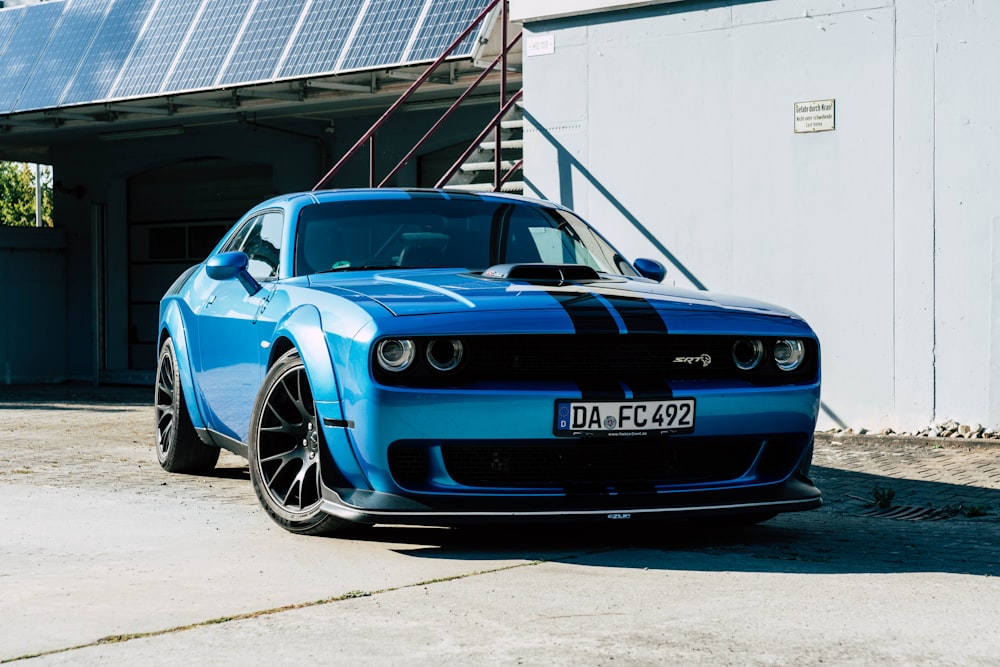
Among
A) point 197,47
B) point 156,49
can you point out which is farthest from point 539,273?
point 156,49

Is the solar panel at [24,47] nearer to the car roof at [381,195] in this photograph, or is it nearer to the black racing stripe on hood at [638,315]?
the car roof at [381,195]

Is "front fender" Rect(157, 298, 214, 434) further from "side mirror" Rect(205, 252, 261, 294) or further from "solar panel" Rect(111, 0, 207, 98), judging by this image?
"solar panel" Rect(111, 0, 207, 98)

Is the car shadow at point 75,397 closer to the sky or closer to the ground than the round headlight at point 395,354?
closer to the ground

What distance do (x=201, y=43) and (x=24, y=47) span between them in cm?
431

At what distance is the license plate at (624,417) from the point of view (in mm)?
4969

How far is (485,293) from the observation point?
17.3 feet

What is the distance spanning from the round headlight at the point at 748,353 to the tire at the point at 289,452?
158cm

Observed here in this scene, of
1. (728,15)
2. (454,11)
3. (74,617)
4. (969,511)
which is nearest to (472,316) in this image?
(74,617)

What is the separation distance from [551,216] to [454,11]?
7789 mm

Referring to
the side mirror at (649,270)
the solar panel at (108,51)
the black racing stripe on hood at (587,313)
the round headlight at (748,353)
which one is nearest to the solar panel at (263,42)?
the solar panel at (108,51)

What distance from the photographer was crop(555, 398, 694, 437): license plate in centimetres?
497

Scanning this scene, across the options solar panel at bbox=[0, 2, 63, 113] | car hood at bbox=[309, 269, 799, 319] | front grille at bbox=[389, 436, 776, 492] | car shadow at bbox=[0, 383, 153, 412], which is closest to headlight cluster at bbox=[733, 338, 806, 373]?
car hood at bbox=[309, 269, 799, 319]

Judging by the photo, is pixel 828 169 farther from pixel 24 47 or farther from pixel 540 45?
pixel 24 47

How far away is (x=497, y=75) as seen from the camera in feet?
48.9
